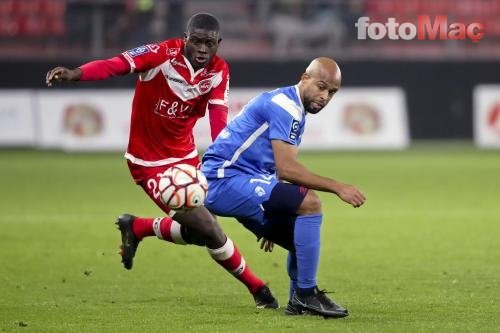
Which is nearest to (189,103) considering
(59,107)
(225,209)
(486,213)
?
(225,209)

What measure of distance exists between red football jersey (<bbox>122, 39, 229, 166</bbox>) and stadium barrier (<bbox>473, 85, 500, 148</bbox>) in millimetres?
17127

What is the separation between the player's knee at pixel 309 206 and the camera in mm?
7348

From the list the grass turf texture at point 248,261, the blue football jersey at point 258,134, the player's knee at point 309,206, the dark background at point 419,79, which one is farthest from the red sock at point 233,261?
the dark background at point 419,79

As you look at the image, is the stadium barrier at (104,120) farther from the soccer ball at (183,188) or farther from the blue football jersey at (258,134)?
the soccer ball at (183,188)

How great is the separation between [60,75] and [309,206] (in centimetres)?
177

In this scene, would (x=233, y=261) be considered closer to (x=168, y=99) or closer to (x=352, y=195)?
(x=168, y=99)

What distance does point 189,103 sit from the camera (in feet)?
28.0

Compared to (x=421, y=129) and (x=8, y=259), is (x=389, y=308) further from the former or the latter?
(x=421, y=129)

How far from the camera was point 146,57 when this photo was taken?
8.29m

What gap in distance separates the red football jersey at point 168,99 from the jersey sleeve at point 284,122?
119cm

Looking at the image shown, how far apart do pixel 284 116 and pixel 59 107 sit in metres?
17.4

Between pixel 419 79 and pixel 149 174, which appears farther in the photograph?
pixel 419 79

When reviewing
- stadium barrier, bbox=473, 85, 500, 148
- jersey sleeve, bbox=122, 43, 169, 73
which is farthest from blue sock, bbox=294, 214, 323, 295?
stadium barrier, bbox=473, 85, 500, 148

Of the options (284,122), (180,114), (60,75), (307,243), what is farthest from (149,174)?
(307,243)
